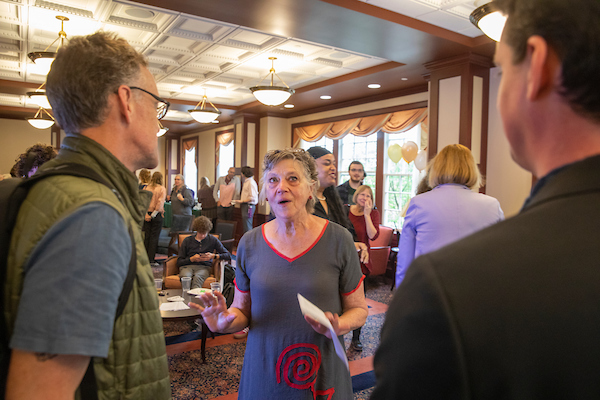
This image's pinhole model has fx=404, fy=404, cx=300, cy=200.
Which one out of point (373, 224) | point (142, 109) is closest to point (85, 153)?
point (142, 109)

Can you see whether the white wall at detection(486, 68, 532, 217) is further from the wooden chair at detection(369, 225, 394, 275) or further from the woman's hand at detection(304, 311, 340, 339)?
the woman's hand at detection(304, 311, 340, 339)

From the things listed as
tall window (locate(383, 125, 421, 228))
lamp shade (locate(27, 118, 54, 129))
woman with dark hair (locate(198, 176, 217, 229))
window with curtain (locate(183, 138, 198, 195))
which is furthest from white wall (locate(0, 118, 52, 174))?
tall window (locate(383, 125, 421, 228))

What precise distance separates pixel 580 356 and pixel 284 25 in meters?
4.61

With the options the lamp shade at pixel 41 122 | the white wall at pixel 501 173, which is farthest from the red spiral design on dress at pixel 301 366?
the lamp shade at pixel 41 122

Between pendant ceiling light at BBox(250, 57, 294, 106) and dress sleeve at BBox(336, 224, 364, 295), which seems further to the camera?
pendant ceiling light at BBox(250, 57, 294, 106)

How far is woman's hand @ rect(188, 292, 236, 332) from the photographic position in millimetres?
1398

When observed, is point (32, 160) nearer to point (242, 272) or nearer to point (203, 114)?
point (242, 272)

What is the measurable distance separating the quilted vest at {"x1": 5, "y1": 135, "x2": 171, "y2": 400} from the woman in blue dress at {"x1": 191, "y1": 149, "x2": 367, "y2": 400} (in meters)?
0.54

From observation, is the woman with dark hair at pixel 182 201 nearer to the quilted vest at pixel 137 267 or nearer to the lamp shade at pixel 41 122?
the lamp shade at pixel 41 122

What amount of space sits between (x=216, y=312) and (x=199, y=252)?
12.1 ft

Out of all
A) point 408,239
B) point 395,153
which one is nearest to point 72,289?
point 408,239

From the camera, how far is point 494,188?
5.81m

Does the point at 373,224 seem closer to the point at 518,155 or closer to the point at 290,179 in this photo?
the point at 290,179

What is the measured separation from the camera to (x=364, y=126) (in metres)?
8.36
